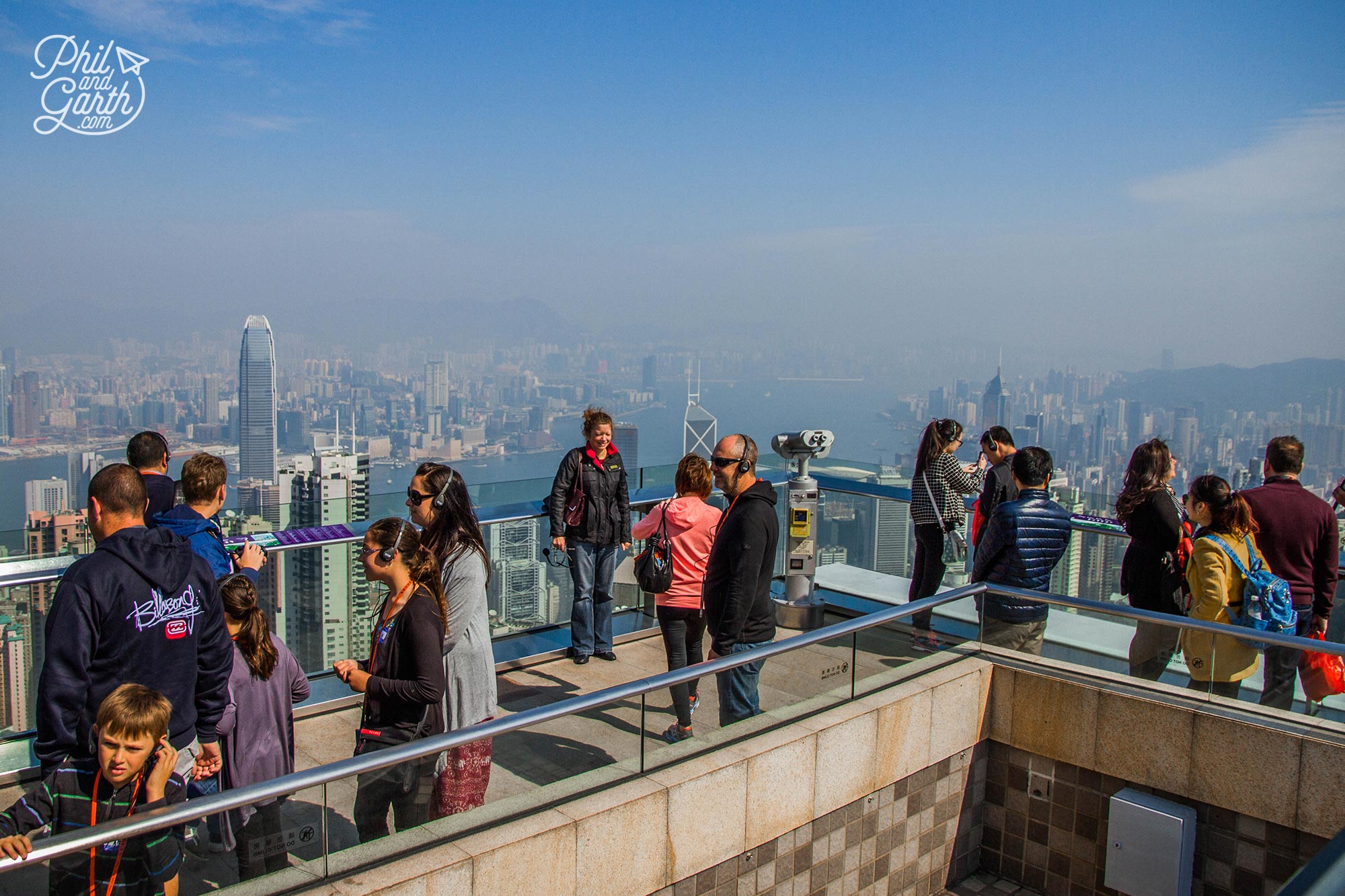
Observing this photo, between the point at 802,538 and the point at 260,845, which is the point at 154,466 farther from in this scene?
the point at 802,538

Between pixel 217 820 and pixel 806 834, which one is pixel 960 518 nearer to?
pixel 806 834

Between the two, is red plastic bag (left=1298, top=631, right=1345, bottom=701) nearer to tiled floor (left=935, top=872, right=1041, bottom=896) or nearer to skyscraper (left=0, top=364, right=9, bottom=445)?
tiled floor (left=935, top=872, right=1041, bottom=896)

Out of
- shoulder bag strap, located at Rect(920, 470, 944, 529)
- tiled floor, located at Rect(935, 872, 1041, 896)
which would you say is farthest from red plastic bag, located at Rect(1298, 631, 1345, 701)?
shoulder bag strap, located at Rect(920, 470, 944, 529)

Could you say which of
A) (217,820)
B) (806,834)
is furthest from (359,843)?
(806,834)

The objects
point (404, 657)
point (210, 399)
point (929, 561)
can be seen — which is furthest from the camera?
point (210, 399)

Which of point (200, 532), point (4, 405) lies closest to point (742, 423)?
point (4, 405)

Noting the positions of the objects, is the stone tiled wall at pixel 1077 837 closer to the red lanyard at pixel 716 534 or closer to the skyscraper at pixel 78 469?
the red lanyard at pixel 716 534

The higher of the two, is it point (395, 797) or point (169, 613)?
point (169, 613)
